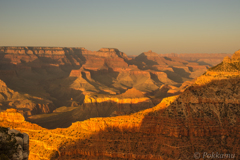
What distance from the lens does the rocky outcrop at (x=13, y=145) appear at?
23047 mm

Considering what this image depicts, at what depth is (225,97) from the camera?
1935 inches

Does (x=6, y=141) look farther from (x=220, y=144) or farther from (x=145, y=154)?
(x=220, y=144)

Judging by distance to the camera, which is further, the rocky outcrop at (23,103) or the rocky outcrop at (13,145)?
the rocky outcrop at (23,103)

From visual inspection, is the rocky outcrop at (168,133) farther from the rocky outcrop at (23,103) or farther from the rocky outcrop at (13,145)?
the rocky outcrop at (23,103)

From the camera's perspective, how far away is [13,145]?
918 inches

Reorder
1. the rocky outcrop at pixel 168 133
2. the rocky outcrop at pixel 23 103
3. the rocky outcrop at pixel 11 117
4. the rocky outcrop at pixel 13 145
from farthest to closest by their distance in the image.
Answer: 1. the rocky outcrop at pixel 23 103
2. the rocky outcrop at pixel 11 117
3. the rocky outcrop at pixel 168 133
4. the rocky outcrop at pixel 13 145

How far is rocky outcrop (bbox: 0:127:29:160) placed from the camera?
75.6 ft

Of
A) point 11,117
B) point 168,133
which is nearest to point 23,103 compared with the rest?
point 11,117

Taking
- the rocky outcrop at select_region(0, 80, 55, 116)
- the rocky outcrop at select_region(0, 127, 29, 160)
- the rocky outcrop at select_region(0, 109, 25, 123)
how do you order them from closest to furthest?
the rocky outcrop at select_region(0, 127, 29, 160), the rocky outcrop at select_region(0, 109, 25, 123), the rocky outcrop at select_region(0, 80, 55, 116)

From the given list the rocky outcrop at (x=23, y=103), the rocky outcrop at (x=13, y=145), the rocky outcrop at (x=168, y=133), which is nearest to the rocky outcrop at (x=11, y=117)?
the rocky outcrop at (x=168, y=133)

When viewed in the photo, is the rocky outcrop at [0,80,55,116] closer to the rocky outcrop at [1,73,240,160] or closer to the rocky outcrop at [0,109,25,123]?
the rocky outcrop at [0,109,25,123]

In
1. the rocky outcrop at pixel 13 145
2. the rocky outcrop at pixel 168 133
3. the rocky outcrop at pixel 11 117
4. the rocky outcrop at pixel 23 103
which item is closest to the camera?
the rocky outcrop at pixel 13 145

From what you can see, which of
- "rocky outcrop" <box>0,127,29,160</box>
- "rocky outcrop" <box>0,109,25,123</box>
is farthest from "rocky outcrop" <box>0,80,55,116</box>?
"rocky outcrop" <box>0,127,29,160</box>

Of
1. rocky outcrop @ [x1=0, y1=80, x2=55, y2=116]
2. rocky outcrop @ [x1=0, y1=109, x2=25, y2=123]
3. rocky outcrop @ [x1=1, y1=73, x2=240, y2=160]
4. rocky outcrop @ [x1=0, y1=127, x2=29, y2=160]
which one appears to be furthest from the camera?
rocky outcrop @ [x1=0, y1=80, x2=55, y2=116]
